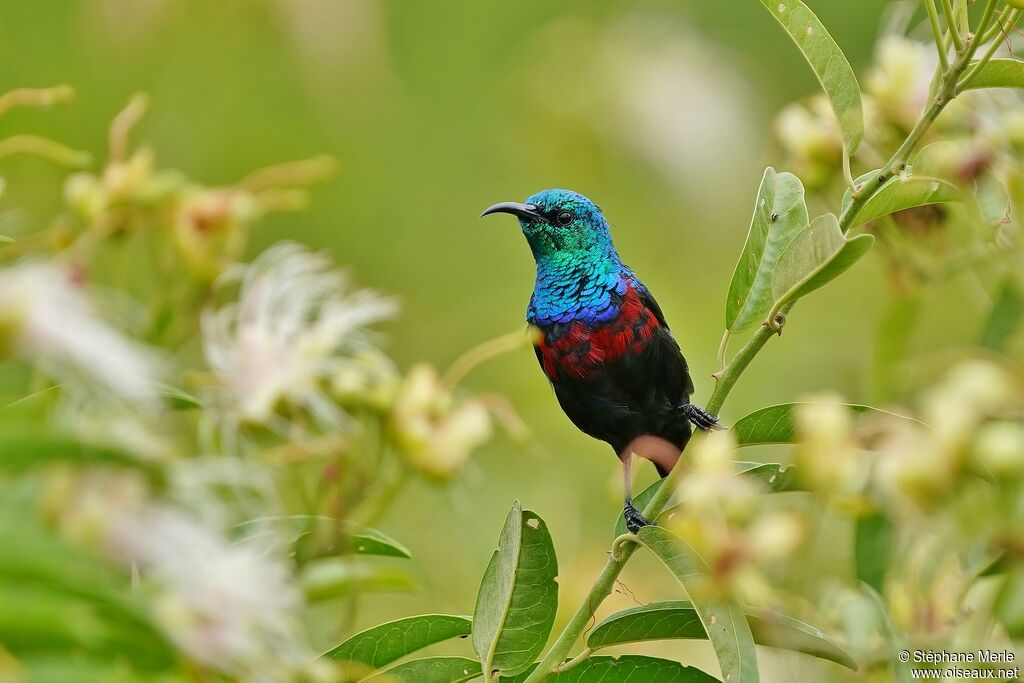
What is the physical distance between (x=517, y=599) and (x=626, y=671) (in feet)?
0.60

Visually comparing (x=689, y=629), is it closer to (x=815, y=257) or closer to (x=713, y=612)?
(x=713, y=612)

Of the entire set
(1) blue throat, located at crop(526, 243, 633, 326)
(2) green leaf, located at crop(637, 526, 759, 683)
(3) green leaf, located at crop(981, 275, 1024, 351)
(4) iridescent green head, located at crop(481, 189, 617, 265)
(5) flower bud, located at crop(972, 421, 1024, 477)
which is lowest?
(5) flower bud, located at crop(972, 421, 1024, 477)

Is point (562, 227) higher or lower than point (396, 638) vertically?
higher

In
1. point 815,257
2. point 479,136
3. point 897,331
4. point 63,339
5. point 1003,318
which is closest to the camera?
point 63,339

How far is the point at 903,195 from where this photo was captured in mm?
1726

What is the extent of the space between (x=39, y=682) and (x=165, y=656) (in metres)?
0.15

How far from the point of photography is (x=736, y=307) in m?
1.90

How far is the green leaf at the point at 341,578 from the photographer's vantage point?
1774 mm

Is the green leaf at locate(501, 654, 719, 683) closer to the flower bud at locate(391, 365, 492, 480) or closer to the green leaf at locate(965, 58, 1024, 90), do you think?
the flower bud at locate(391, 365, 492, 480)

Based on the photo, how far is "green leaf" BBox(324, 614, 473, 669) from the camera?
1.74 metres

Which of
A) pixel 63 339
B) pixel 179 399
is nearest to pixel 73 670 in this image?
pixel 63 339

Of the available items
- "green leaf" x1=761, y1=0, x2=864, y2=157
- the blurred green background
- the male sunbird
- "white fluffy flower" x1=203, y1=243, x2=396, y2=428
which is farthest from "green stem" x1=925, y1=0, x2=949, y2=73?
the blurred green background

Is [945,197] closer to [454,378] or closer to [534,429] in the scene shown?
[454,378]

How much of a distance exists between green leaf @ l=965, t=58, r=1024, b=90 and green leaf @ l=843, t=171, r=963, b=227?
0.14m
